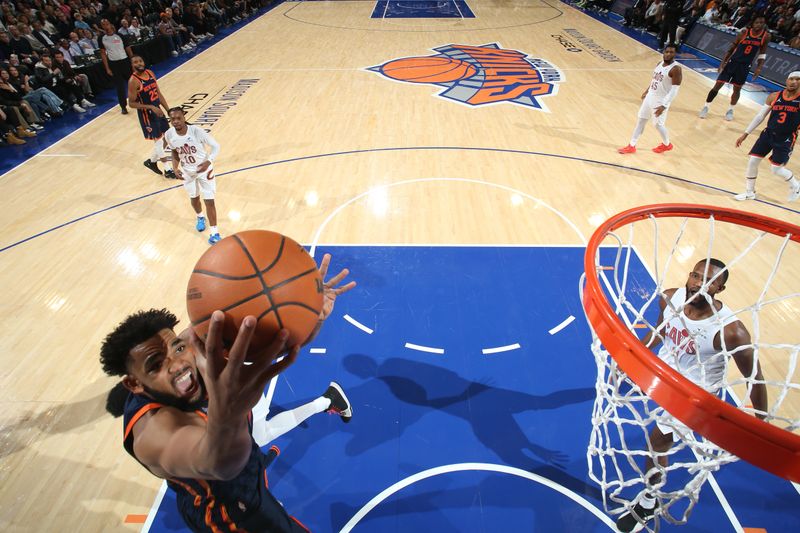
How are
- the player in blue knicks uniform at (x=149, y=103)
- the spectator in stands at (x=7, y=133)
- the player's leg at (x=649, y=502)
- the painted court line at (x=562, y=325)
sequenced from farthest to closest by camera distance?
the spectator in stands at (x=7, y=133) → the player in blue knicks uniform at (x=149, y=103) → the painted court line at (x=562, y=325) → the player's leg at (x=649, y=502)

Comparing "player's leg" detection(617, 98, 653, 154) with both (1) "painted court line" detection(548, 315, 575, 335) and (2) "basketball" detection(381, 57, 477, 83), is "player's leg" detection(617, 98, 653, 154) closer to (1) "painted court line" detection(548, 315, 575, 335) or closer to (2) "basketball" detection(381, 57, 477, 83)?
(1) "painted court line" detection(548, 315, 575, 335)

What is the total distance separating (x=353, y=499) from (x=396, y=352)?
1.28 metres

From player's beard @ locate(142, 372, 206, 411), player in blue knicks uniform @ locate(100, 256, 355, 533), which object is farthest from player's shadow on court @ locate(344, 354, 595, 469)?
player's beard @ locate(142, 372, 206, 411)

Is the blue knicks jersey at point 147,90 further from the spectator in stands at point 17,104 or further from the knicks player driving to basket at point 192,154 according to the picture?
the spectator in stands at point 17,104

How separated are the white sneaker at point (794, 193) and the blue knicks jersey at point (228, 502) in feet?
24.2

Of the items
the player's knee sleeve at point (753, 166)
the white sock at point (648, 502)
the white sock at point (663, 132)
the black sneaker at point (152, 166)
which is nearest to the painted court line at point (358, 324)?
the white sock at point (648, 502)

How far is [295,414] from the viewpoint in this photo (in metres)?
3.14

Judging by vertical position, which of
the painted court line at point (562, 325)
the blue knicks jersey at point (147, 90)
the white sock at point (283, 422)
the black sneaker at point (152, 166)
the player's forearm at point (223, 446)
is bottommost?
the black sneaker at point (152, 166)

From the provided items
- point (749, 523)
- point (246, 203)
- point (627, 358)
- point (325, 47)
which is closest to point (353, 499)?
point (627, 358)

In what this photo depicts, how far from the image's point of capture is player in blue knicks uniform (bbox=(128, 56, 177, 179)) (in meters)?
6.23

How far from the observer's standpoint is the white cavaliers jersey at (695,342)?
2.62 m

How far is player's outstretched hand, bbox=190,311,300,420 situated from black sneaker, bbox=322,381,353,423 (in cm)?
222

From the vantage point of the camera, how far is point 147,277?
4.82 m

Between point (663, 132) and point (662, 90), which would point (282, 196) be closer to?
point (662, 90)
